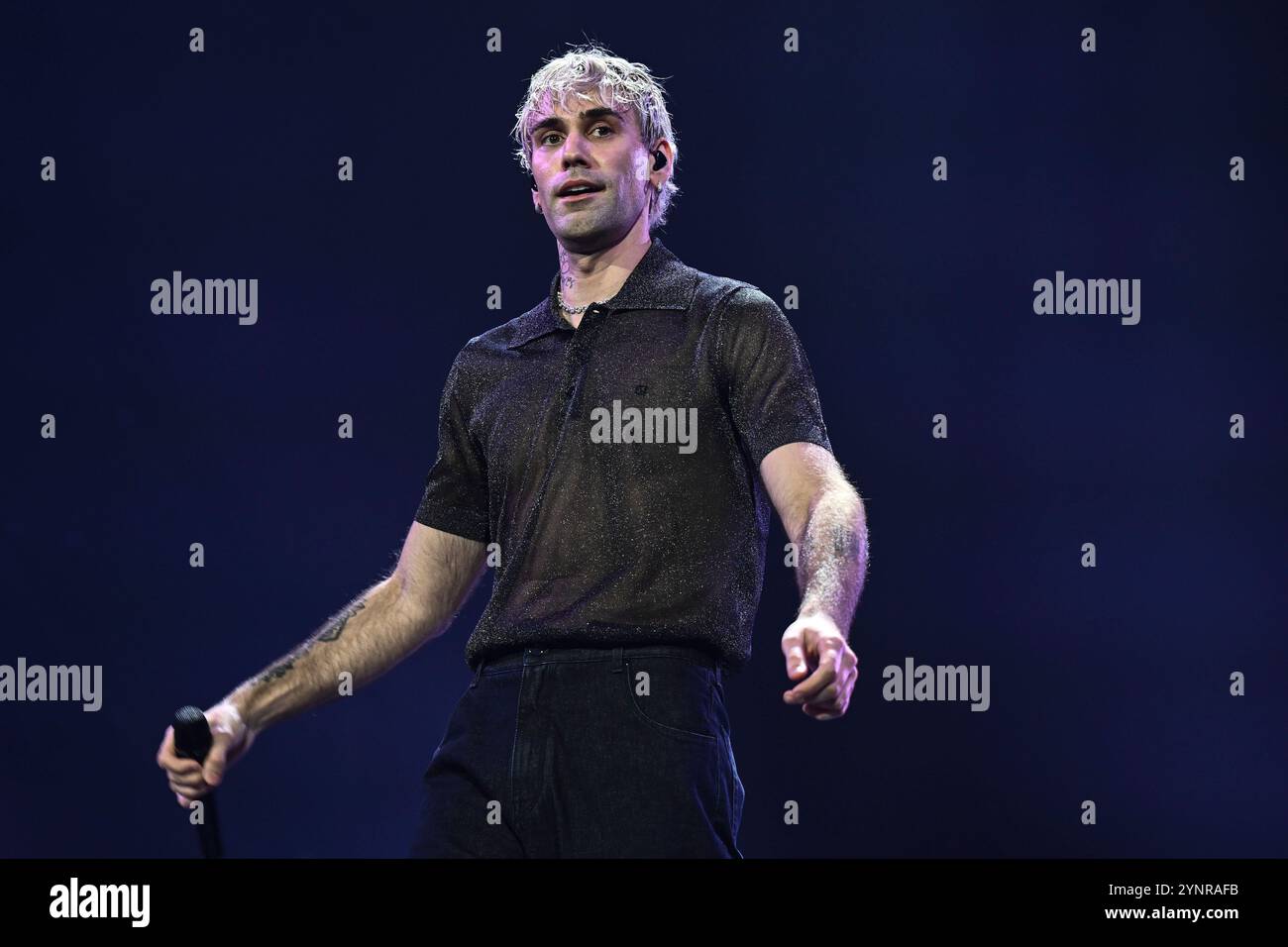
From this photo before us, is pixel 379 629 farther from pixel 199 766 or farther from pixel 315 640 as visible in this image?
pixel 199 766

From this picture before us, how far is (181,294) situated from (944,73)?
5.46 ft

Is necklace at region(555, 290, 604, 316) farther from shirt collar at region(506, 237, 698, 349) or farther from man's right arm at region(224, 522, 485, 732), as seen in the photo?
man's right arm at region(224, 522, 485, 732)

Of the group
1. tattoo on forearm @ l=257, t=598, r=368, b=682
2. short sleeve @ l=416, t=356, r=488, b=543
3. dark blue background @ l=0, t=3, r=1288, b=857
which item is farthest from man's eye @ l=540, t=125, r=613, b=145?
dark blue background @ l=0, t=3, r=1288, b=857

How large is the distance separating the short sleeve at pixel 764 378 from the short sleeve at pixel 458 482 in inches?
16.7

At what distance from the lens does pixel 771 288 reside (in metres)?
3.08

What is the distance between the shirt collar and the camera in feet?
6.82

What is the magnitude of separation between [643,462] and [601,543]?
0.12 m

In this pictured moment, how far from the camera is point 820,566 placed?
1.73m

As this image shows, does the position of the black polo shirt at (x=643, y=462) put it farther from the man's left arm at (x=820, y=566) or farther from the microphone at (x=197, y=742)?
the microphone at (x=197, y=742)

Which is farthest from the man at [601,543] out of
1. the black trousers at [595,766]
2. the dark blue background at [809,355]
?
the dark blue background at [809,355]

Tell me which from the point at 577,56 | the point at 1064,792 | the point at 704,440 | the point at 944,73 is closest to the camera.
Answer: the point at 704,440

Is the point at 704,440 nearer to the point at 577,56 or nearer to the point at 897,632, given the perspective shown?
the point at 577,56
